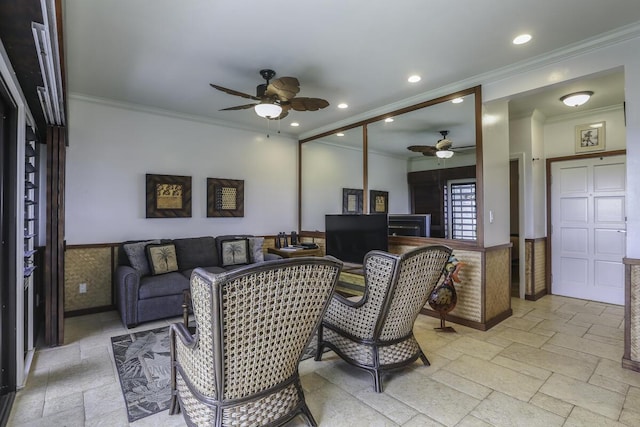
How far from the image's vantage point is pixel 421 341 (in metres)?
3.30

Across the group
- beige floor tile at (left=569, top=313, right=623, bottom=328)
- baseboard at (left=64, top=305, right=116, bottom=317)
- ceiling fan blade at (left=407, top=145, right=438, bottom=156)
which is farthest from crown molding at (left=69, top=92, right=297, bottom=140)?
beige floor tile at (left=569, top=313, right=623, bottom=328)

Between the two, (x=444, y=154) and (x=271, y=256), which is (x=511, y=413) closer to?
(x=444, y=154)

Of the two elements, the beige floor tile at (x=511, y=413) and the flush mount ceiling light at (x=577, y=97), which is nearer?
the beige floor tile at (x=511, y=413)

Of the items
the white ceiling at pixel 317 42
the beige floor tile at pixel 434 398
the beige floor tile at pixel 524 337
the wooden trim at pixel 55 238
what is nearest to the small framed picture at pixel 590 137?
the white ceiling at pixel 317 42

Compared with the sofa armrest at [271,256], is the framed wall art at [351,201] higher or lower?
higher

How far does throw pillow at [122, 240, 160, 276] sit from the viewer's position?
4044 millimetres

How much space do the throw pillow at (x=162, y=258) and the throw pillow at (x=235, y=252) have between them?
67 cm

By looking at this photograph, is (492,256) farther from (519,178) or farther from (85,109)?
(85,109)

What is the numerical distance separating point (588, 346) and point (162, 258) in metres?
4.68

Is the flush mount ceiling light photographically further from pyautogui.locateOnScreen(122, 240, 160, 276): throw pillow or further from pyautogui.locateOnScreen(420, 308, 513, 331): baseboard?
pyautogui.locateOnScreen(122, 240, 160, 276): throw pillow

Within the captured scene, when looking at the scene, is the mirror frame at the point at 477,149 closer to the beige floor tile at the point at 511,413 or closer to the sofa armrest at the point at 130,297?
the beige floor tile at the point at 511,413

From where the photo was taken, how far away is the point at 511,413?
210 cm

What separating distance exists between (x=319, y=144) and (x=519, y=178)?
3.23 metres

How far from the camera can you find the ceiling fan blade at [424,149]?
443 cm
